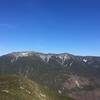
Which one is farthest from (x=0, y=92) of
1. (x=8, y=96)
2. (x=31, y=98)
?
(x=31, y=98)

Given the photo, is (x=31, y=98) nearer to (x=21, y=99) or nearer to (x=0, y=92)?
(x=21, y=99)

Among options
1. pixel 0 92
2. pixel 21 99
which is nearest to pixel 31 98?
pixel 21 99

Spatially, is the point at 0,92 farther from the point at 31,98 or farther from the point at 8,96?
the point at 31,98
